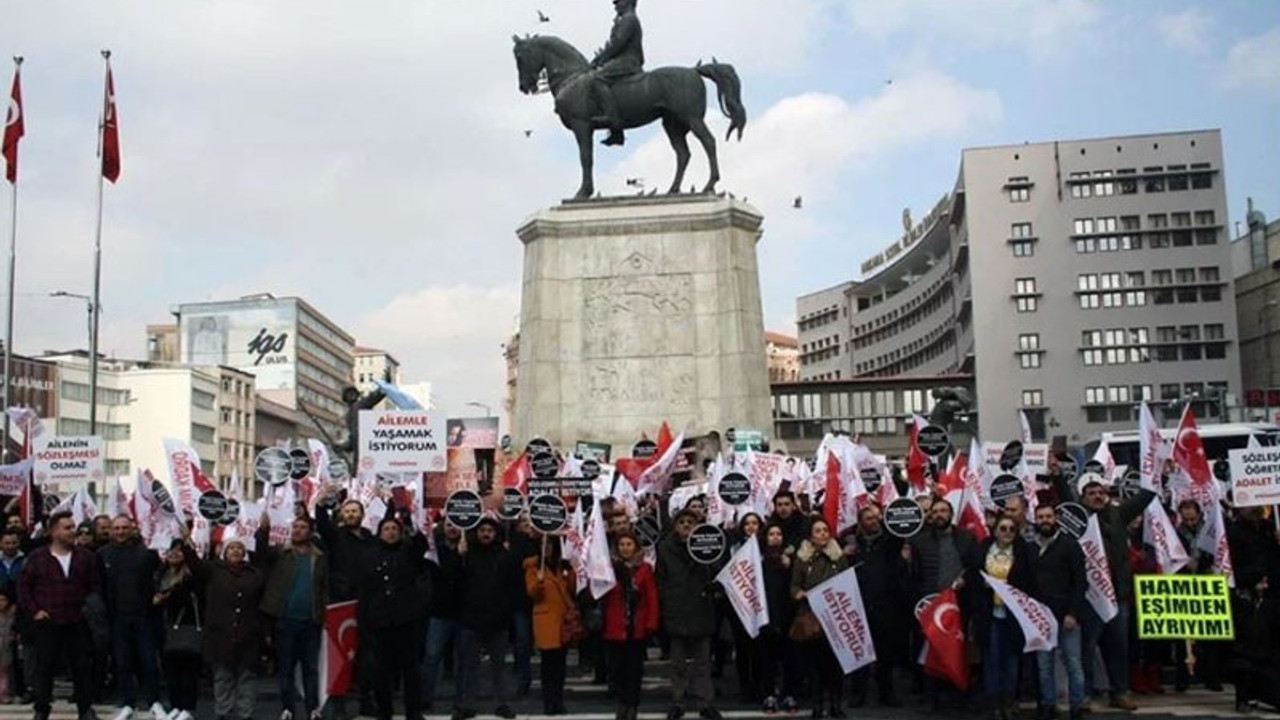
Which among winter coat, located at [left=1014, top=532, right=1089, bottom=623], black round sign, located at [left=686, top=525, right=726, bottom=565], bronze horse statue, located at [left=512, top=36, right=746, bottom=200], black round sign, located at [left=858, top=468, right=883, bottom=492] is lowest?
winter coat, located at [left=1014, top=532, right=1089, bottom=623]

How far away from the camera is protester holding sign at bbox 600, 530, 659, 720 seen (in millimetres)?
12883

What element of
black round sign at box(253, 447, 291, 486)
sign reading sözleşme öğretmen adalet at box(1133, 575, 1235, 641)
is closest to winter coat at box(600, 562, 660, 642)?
sign reading sözleşme öğretmen adalet at box(1133, 575, 1235, 641)

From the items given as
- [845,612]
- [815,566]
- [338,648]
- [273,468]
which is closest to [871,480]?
[815,566]

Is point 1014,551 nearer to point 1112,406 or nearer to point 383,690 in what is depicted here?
point 383,690

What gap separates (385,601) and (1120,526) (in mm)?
7049

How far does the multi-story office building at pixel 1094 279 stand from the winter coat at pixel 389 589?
251 ft

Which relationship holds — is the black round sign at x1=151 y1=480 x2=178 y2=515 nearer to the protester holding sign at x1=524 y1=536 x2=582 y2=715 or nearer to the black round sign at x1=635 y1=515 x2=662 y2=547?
the protester holding sign at x1=524 y1=536 x2=582 y2=715

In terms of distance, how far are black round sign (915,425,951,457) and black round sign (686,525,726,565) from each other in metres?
6.47

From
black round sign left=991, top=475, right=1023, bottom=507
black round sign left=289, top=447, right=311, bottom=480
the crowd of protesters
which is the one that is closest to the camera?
the crowd of protesters

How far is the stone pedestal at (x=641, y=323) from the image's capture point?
27641 mm

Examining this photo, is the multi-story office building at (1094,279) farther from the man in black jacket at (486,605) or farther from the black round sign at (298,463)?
the man in black jacket at (486,605)

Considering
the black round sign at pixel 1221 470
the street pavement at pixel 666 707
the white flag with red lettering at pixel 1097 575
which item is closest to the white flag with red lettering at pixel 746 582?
the street pavement at pixel 666 707

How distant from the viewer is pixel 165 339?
16212 cm

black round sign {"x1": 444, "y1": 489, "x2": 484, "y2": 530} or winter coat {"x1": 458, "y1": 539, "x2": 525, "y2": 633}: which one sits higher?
black round sign {"x1": 444, "y1": 489, "x2": 484, "y2": 530}
